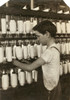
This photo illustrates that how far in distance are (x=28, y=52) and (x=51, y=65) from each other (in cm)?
44

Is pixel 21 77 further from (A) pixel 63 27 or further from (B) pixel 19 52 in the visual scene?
(A) pixel 63 27

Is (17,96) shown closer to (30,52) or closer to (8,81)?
(8,81)

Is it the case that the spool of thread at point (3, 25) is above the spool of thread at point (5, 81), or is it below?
above

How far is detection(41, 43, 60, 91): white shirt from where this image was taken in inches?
66.6

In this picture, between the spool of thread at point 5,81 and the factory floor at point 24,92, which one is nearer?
the spool of thread at point 5,81

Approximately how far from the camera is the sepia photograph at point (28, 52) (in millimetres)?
1761

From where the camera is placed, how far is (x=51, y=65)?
175cm

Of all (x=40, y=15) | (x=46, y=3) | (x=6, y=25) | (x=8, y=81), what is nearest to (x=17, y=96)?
(x=8, y=81)

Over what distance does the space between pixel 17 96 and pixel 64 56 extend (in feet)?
2.97

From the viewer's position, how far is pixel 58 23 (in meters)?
2.60

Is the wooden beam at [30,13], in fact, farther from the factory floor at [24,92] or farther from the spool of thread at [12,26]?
the factory floor at [24,92]

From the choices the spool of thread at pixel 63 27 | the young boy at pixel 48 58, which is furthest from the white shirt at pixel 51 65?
the spool of thread at pixel 63 27

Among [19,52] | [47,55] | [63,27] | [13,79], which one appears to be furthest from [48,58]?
[63,27]

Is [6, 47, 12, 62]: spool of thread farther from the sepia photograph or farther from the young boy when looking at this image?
the young boy
